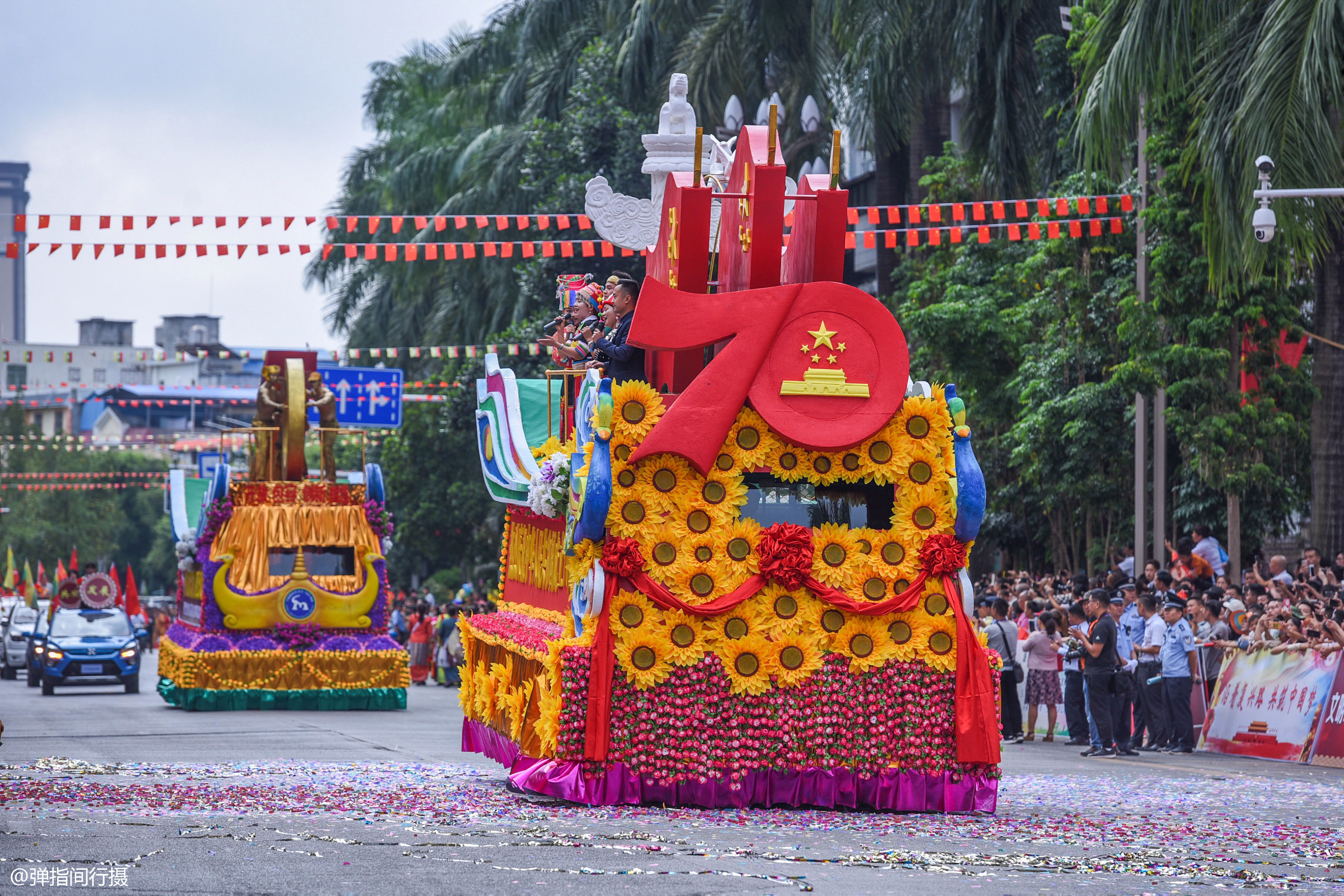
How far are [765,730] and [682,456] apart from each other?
6.03 feet

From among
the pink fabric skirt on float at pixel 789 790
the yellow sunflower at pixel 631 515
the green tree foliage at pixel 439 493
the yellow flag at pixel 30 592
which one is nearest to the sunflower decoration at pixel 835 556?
the yellow sunflower at pixel 631 515

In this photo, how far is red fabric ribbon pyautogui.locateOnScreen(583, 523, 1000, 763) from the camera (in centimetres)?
1138

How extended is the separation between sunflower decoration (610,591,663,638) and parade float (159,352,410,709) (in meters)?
12.8

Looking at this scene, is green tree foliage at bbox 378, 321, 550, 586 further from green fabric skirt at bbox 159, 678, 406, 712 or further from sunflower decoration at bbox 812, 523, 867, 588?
sunflower decoration at bbox 812, 523, 867, 588

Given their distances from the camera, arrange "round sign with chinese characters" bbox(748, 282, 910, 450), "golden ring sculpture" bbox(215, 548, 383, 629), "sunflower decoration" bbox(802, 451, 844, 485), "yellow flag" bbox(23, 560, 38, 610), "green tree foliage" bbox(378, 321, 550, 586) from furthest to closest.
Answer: "yellow flag" bbox(23, 560, 38, 610) → "green tree foliage" bbox(378, 321, 550, 586) → "golden ring sculpture" bbox(215, 548, 383, 629) → "sunflower decoration" bbox(802, 451, 844, 485) → "round sign with chinese characters" bbox(748, 282, 910, 450)

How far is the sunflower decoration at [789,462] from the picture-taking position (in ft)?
38.7

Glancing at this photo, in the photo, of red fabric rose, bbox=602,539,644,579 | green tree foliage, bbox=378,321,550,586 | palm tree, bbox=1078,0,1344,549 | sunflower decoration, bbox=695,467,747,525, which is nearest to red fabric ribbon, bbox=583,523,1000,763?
red fabric rose, bbox=602,539,644,579

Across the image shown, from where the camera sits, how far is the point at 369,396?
3581 cm

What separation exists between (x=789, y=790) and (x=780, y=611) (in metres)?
1.16

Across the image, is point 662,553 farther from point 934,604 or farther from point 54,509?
point 54,509

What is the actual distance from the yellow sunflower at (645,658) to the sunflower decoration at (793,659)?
2.26 feet

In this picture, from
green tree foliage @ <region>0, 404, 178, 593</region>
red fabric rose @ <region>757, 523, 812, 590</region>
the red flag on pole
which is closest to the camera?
red fabric rose @ <region>757, 523, 812, 590</region>

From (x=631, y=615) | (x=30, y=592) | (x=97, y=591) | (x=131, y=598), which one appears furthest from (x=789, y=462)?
(x=30, y=592)

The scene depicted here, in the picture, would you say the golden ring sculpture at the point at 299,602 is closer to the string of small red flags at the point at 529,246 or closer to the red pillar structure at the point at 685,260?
the string of small red flags at the point at 529,246
